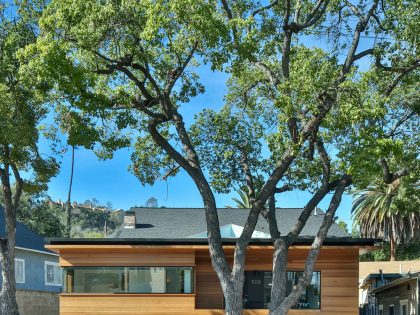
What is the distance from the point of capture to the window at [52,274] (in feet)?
125

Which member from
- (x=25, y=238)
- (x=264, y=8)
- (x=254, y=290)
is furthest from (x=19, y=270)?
(x=264, y=8)

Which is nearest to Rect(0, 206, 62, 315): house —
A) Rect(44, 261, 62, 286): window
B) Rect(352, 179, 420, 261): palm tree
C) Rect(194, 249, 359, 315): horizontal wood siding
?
Rect(44, 261, 62, 286): window

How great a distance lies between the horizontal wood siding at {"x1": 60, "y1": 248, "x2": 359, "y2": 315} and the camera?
23.8m

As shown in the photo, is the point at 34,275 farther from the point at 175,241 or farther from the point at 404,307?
the point at 404,307

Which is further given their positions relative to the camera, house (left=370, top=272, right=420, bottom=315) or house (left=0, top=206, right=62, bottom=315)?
house (left=0, top=206, right=62, bottom=315)

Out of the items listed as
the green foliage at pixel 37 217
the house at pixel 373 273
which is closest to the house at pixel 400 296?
the house at pixel 373 273

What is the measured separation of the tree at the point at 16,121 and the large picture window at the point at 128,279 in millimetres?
2366

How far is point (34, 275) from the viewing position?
36250 millimetres

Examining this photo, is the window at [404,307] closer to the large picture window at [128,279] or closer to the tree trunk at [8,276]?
the large picture window at [128,279]

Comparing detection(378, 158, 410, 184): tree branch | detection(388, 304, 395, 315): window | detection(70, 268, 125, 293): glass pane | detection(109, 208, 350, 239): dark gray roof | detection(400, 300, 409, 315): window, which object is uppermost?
detection(378, 158, 410, 184): tree branch

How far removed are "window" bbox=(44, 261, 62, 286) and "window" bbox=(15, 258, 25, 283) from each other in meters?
3.18

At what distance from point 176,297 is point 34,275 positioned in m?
14.6

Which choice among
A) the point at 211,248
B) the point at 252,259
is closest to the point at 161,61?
the point at 211,248

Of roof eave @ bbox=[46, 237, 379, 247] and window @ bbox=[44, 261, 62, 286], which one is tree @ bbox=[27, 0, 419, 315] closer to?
roof eave @ bbox=[46, 237, 379, 247]
